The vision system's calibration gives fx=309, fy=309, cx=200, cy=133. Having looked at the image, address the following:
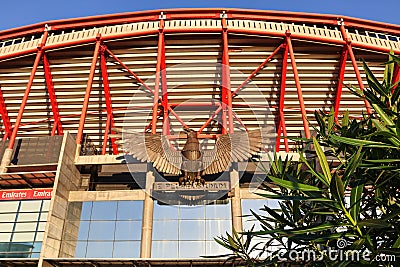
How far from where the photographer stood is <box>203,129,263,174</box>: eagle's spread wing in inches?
592

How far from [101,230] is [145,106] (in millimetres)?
11995

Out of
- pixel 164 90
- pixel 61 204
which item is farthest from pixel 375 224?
pixel 164 90

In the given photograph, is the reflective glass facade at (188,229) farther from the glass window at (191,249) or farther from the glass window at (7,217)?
the glass window at (7,217)

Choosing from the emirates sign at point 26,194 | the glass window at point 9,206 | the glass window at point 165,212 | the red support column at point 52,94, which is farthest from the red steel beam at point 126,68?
the glass window at point 9,206

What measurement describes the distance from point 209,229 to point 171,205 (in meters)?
2.52

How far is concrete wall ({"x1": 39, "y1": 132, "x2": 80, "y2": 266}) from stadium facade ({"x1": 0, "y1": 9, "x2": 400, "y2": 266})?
0.26 ft

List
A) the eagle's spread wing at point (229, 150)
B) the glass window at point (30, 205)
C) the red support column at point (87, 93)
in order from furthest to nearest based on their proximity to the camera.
→ 1. the red support column at point (87, 93)
2. the glass window at point (30, 205)
3. the eagle's spread wing at point (229, 150)

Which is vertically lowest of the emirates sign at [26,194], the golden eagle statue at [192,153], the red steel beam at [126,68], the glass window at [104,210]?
the glass window at [104,210]

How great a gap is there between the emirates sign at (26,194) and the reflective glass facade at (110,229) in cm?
219

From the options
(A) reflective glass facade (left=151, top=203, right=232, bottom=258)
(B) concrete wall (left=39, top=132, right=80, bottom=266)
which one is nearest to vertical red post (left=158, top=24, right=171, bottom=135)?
Result: (B) concrete wall (left=39, top=132, right=80, bottom=266)

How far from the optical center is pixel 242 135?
1536 cm

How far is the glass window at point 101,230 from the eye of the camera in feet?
56.4

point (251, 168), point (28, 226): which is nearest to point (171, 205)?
point (251, 168)

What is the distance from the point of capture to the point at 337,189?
10.4ft
